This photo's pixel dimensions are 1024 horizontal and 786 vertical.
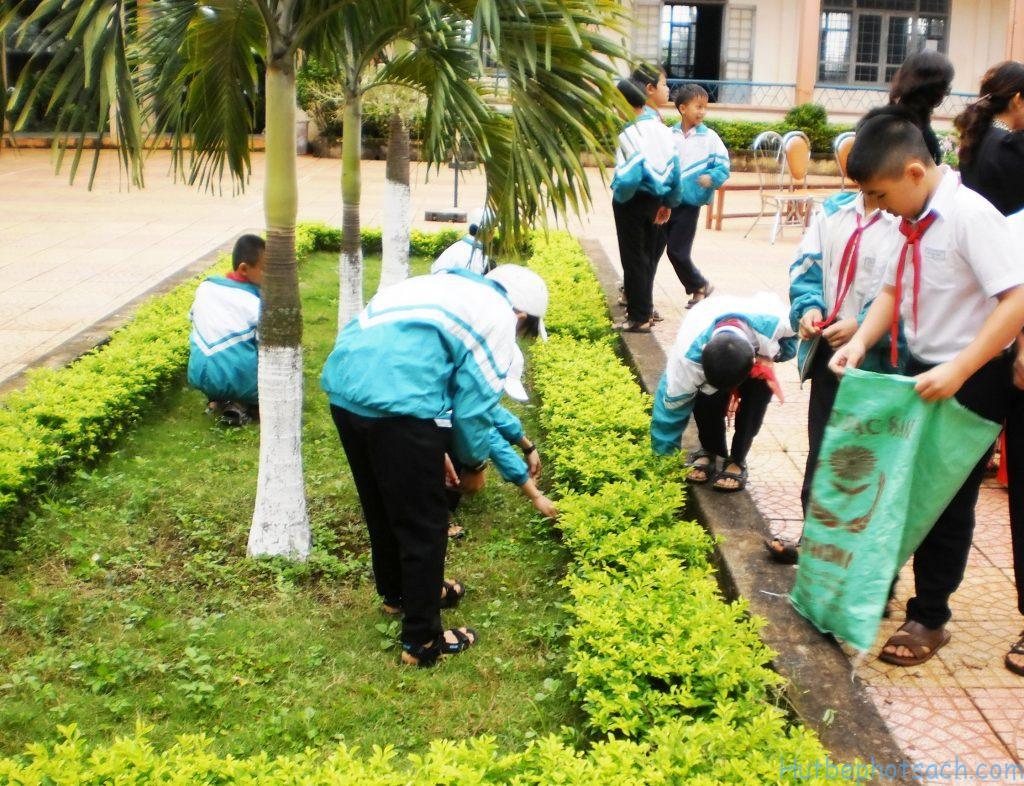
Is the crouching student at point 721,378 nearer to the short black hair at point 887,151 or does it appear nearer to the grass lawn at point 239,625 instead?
the grass lawn at point 239,625

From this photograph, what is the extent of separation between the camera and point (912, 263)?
129 inches

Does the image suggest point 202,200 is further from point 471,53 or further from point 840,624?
point 840,624

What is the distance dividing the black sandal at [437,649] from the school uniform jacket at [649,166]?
3.90 meters

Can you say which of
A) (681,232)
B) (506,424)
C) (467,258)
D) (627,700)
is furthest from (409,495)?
(681,232)

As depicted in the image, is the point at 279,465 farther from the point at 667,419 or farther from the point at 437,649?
the point at 667,419

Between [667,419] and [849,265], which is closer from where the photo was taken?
[849,265]

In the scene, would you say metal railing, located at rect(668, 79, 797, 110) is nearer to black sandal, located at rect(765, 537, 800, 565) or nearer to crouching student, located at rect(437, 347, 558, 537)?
crouching student, located at rect(437, 347, 558, 537)

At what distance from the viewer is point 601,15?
13.7 ft

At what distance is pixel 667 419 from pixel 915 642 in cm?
150

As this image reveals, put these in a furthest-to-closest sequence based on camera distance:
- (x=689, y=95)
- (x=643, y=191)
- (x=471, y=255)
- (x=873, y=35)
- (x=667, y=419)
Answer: (x=873, y=35), (x=689, y=95), (x=643, y=191), (x=471, y=255), (x=667, y=419)

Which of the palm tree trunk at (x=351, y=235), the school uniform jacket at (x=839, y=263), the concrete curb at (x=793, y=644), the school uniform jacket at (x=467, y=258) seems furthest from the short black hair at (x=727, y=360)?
the palm tree trunk at (x=351, y=235)

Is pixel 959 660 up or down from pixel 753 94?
down

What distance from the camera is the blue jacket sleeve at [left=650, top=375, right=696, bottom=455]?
15.1ft

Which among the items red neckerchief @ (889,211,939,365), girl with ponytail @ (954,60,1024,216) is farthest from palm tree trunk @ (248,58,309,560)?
girl with ponytail @ (954,60,1024,216)
